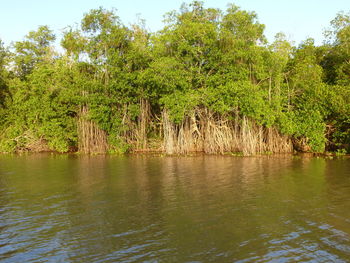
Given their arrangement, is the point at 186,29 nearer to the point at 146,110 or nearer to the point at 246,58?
the point at 246,58

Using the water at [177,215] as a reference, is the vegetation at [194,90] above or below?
above

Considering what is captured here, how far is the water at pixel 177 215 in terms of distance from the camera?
831 cm

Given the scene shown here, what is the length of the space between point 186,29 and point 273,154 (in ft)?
34.8

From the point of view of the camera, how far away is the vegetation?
26.1 meters

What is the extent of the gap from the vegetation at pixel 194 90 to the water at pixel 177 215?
731cm

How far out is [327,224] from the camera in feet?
33.2

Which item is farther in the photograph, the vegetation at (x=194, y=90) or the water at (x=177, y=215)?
the vegetation at (x=194, y=90)

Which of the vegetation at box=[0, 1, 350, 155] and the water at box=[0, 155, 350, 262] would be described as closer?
the water at box=[0, 155, 350, 262]

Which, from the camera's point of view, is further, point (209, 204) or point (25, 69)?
point (25, 69)

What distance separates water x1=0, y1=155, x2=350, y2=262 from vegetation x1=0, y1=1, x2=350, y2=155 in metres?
7.31

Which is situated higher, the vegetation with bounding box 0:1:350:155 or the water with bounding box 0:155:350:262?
the vegetation with bounding box 0:1:350:155

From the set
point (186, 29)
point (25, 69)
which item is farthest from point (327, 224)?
point (25, 69)

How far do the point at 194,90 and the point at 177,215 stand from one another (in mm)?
16595

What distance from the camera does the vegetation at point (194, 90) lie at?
85.7 ft
